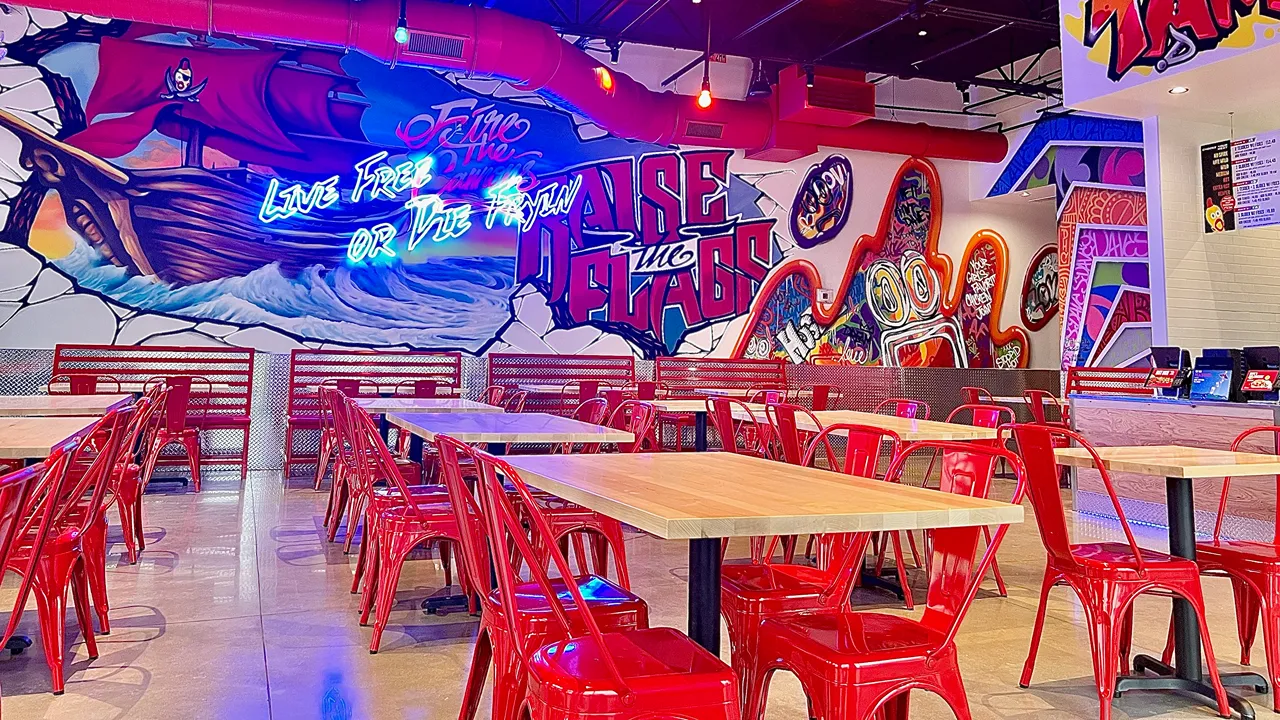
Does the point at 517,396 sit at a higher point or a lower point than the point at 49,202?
lower

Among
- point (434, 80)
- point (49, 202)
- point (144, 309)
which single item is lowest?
point (144, 309)

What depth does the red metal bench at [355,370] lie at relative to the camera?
920 centimetres

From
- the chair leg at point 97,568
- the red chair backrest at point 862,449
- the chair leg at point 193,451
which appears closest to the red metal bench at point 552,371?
the chair leg at point 193,451

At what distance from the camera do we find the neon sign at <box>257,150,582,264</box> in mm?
9234

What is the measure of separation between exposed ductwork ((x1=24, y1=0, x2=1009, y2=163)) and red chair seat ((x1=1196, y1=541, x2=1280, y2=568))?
21.5 feet

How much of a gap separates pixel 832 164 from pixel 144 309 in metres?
7.99

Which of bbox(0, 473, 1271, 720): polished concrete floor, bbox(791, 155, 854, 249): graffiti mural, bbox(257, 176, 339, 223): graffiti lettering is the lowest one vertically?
bbox(0, 473, 1271, 720): polished concrete floor

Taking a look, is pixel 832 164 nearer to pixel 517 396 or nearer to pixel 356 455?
pixel 517 396

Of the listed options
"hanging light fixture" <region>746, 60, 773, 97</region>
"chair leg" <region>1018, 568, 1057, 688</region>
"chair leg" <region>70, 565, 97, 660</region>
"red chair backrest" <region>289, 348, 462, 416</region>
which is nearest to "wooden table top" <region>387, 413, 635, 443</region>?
"chair leg" <region>70, 565, 97, 660</region>

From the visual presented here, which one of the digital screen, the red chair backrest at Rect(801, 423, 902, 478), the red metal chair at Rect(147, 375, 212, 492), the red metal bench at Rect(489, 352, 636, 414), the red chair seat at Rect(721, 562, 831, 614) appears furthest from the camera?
the red metal bench at Rect(489, 352, 636, 414)

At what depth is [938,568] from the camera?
2248mm

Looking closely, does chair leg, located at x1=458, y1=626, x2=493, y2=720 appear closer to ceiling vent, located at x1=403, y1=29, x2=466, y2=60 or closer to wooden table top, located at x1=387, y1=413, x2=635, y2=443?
wooden table top, located at x1=387, y1=413, x2=635, y2=443

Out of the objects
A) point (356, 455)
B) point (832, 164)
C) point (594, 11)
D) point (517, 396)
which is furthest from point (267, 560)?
point (832, 164)

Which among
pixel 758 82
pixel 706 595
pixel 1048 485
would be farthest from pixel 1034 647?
pixel 758 82
